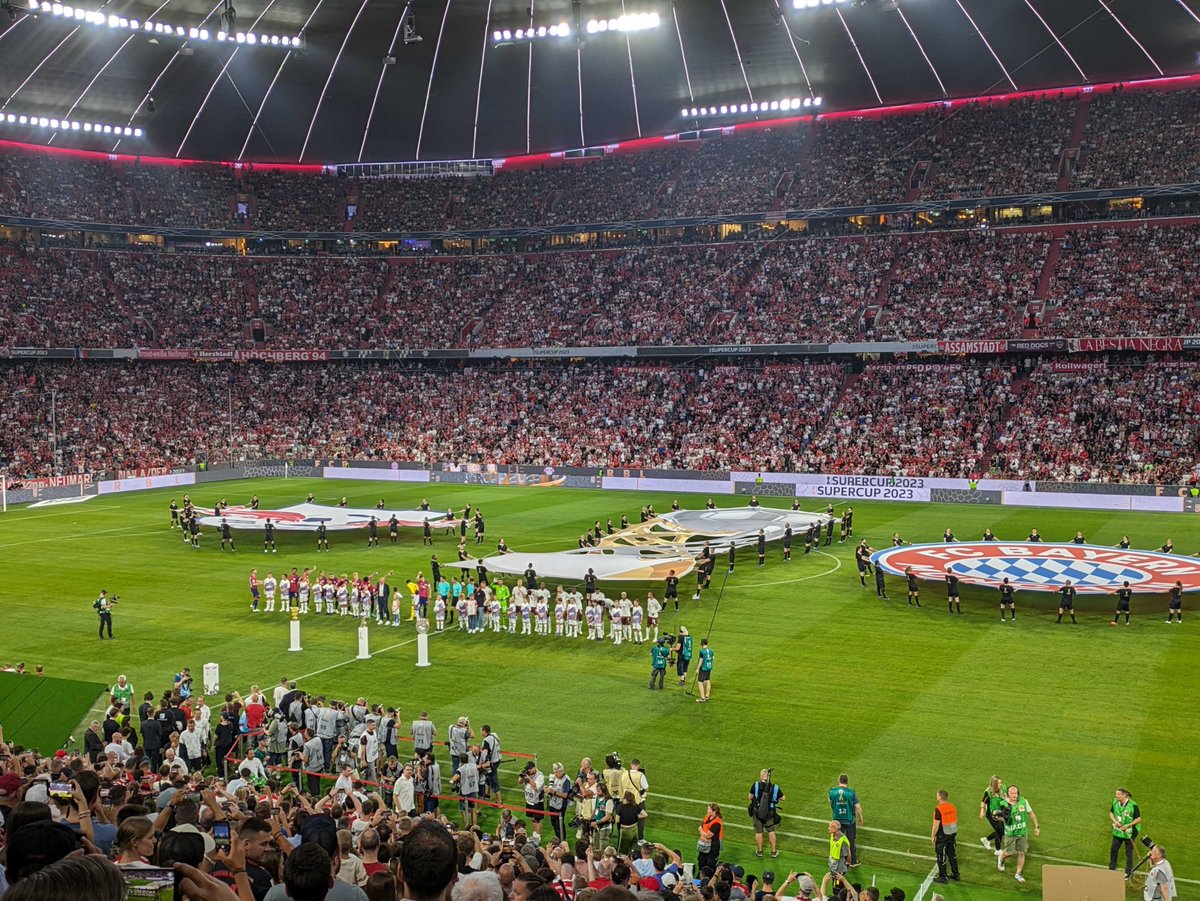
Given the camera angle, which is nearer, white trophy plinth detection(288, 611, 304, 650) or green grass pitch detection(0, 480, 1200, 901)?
green grass pitch detection(0, 480, 1200, 901)

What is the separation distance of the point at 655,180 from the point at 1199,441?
42.4 meters

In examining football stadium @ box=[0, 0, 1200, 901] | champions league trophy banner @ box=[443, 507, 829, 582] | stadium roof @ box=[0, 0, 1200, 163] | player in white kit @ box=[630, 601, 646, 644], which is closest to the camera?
football stadium @ box=[0, 0, 1200, 901]

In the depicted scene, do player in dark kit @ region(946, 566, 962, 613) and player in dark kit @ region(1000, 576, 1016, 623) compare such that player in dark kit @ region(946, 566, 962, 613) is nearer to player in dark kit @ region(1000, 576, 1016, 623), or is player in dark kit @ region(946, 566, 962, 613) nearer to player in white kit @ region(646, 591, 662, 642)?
player in dark kit @ region(1000, 576, 1016, 623)

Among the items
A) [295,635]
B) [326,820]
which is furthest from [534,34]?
[326,820]

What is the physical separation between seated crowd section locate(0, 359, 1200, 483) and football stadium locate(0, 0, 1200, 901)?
31 cm

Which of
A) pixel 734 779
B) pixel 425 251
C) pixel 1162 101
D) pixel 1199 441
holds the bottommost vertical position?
pixel 734 779

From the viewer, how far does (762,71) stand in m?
73.9

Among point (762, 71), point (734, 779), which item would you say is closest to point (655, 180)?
point (762, 71)

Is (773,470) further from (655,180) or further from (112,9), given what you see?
(112,9)

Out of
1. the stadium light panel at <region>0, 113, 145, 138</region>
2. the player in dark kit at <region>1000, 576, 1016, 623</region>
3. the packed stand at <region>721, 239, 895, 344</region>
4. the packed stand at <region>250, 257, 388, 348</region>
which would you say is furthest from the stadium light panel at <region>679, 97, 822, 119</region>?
the player in dark kit at <region>1000, 576, 1016, 623</region>

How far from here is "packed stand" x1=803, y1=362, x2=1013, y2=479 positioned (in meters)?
59.0

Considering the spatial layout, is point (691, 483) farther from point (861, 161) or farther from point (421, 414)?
point (861, 161)

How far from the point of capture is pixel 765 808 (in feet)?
57.4

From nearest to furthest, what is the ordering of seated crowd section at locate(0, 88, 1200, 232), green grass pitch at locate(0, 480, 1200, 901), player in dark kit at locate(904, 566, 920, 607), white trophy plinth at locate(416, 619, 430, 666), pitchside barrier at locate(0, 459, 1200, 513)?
green grass pitch at locate(0, 480, 1200, 901), white trophy plinth at locate(416, 619, 430, 666), player in dark kit at locate(904, 566, 920, 607), pitchside barrier at locate(0, 459, 1200, 513), seated crowd section at locate(0, 88, 1200, 232)
